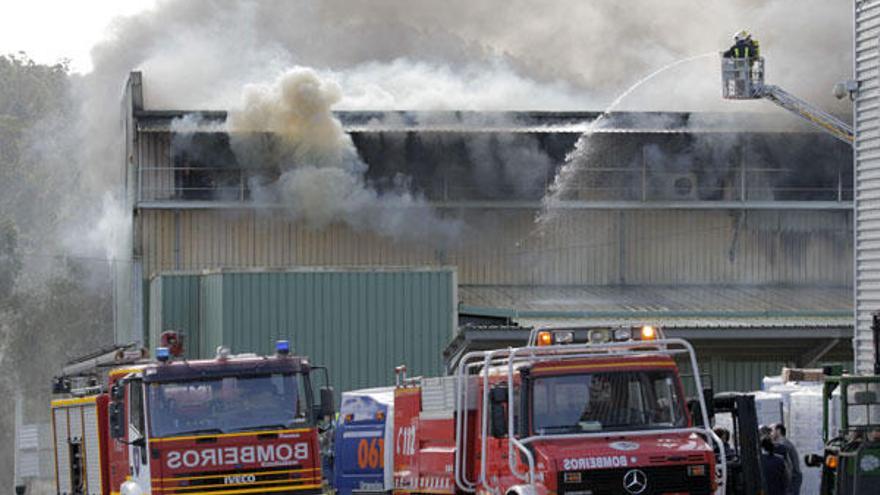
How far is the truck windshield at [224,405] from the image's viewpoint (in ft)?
62.1

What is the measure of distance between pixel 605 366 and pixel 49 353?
189 feet

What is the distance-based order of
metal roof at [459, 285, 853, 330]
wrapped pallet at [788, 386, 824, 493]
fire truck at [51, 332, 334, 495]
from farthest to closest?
metal roof at [459, 285, 853, 330], wrapped pallet at [788, 386, 824, 493], fire truck at [51, 332, 334, 495]

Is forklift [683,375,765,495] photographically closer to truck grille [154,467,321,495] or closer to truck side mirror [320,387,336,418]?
truck side mirror [320,387,336,418]

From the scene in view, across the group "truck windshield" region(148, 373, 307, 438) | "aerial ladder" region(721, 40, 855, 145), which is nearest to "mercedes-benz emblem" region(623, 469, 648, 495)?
"truck windshield" region(148, 373, 307, 438)

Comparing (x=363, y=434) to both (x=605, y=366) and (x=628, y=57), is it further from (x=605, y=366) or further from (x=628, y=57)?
(x=628, y=57)

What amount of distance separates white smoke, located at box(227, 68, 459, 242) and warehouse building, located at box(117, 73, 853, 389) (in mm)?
475

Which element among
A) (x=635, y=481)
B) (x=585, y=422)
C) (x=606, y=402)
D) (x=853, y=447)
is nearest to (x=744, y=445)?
(x=853, y=447)

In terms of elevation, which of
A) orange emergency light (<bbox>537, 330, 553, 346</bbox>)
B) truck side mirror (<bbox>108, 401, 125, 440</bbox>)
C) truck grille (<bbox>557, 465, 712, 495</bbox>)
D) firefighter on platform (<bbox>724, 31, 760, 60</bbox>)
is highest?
firefighter on platform (<bbox>724, 31, 760, 60</bbox>)

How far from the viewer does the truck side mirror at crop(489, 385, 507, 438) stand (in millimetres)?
16375

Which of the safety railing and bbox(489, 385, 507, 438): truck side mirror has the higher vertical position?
the safety railing

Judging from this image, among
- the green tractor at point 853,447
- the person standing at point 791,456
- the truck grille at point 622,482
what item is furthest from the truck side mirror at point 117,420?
the green tractor at point 853,447

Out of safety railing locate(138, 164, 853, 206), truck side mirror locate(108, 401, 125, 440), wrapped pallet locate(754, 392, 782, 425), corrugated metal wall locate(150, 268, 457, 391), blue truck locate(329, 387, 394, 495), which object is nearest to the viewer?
truck side mirror locate(108, 401, 125, 440)

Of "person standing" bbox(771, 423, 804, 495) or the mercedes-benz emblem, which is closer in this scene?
the mercedes-benz emblem

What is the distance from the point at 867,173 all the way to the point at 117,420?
11.7 m
